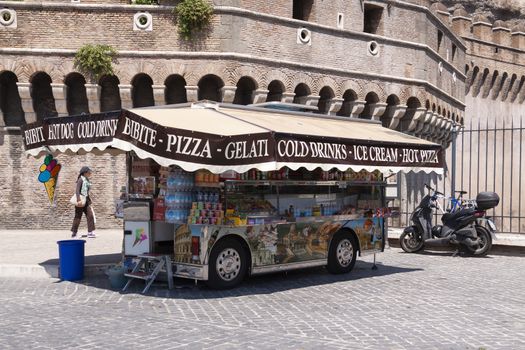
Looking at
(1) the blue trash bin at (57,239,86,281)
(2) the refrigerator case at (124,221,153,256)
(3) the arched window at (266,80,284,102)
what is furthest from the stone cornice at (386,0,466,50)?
(1) the blue trash bin at (57,239,86,281)

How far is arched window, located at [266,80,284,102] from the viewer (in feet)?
59.6

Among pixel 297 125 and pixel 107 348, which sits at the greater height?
pixel 297 125

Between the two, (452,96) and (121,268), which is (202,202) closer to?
(121,268)

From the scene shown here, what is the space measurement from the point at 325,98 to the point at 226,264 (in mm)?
11612

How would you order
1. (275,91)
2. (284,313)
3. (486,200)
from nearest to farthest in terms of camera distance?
(284,313), (486,200), (275,91)

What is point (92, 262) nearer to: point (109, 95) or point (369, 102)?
point (109, 95)

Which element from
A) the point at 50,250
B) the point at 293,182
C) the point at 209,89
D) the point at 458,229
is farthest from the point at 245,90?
the point at 293,182

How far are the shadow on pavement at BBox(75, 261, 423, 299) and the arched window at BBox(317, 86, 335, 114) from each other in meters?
8.80

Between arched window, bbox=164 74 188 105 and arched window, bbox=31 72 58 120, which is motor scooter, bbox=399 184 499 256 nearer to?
arched window, bbox=164 74 188 105

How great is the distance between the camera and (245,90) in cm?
1822

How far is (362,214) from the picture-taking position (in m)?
10.7

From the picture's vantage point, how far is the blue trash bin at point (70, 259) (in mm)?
A: 9656

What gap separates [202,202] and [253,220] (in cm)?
73

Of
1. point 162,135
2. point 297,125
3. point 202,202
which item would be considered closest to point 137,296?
point 202,202
